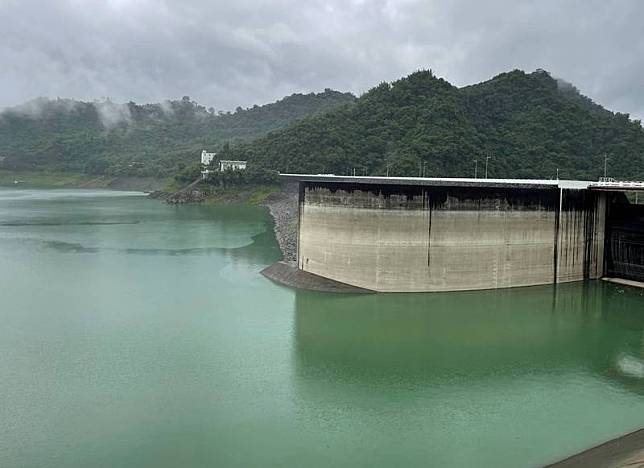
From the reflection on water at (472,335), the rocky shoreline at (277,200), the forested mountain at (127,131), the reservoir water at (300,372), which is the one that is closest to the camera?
the reservoir water at (300,372)

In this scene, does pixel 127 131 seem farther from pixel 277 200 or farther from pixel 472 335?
pixel 472 335

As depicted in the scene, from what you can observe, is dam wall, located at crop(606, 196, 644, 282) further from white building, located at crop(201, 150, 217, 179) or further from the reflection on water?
white building, located at crop(201, 150, 217, 179)

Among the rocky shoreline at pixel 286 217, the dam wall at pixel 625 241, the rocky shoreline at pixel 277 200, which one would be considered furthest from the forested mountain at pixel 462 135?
the dam wall at pixel 625 241

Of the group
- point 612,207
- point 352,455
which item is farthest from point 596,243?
point 352,455

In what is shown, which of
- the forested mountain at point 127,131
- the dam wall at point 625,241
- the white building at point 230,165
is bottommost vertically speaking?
the dam wall at point 625,241

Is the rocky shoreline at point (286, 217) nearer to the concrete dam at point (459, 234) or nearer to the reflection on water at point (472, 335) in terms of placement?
the concrete dam at point (459, 234)

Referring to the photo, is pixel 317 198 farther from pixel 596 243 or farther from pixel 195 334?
pixel 596 243
